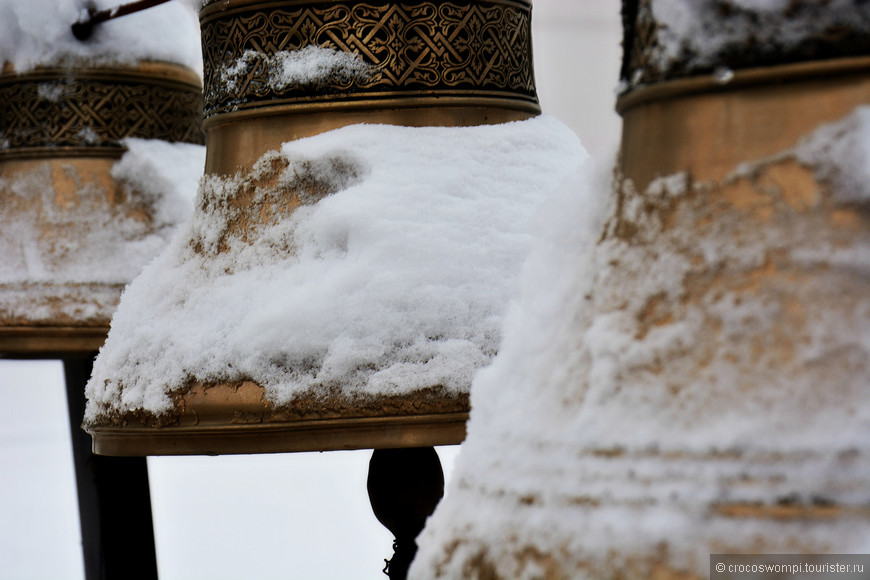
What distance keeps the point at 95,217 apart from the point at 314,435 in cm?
55

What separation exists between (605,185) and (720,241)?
88 millimetres

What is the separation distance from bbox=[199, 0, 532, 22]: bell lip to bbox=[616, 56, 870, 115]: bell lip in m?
0.42

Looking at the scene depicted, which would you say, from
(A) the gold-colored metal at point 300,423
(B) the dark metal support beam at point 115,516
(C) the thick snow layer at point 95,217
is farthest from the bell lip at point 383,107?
(B) the dark metal support beam at point 115,516

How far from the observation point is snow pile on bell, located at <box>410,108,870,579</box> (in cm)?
33

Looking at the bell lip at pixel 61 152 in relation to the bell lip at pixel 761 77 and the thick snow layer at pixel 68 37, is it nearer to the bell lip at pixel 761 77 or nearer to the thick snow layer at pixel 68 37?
the thick snow layer at pixel 68 37

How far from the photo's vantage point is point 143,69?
3.80 feet

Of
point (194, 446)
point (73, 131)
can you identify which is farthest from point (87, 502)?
point (194, 446)

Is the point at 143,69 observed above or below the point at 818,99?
above

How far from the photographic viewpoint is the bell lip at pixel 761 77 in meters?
0.36

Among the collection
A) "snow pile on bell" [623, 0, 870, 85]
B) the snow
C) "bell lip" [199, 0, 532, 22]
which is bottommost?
"snow pile on bell" [623, 0, 870, 85]

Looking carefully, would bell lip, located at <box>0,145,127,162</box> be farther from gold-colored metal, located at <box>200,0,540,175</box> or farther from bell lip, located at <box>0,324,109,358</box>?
gold-colored metal, located at <box>200,0,540,175</box>

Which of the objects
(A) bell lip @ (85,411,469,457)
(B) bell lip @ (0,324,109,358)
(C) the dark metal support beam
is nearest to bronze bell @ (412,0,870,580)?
(A) bell lip @ (85,411,469,457)

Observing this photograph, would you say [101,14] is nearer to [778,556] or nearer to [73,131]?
[73,131]

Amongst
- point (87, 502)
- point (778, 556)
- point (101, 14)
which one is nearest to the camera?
point (778, 556)
